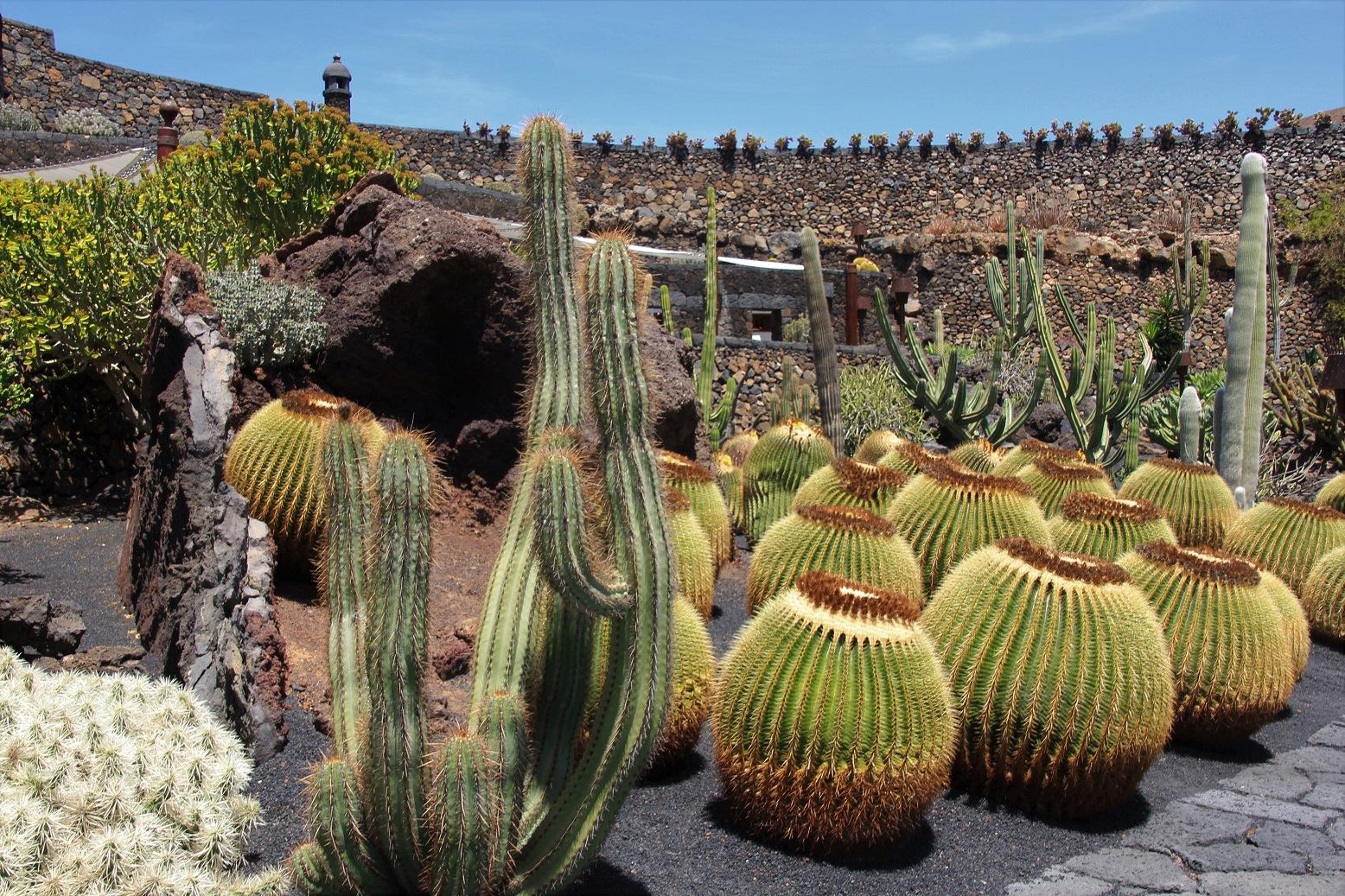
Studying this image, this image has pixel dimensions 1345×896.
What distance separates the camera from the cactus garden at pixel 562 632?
2.85m

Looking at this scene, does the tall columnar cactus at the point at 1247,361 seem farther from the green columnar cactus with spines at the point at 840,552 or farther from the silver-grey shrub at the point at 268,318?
the silver-grey shrub at the point at 268,318

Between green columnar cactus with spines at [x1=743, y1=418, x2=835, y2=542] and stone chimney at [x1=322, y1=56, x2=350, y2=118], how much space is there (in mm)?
17952

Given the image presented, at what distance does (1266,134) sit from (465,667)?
1183 inches

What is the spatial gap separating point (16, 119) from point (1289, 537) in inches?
823

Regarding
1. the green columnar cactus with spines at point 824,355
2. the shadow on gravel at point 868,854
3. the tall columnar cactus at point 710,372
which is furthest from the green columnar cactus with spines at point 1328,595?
the tall columnar cactus at point 710,372

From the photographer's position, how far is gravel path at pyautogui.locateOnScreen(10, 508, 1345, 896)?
3.63 metres

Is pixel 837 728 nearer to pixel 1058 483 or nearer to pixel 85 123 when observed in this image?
pixel 1058 483

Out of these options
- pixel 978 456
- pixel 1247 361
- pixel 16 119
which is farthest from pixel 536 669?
pixel 16 119

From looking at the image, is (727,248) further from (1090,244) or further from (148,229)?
(148,229)

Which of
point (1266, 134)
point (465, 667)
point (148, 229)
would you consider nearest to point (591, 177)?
point (1266, 134)

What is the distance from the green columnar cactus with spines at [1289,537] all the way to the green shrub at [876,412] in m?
6.29

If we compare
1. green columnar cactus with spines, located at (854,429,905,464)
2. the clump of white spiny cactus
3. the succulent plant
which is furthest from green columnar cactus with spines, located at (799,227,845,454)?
the clump of white spiny cactus

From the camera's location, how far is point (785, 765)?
370cm

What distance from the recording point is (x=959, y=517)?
5.66 meters
